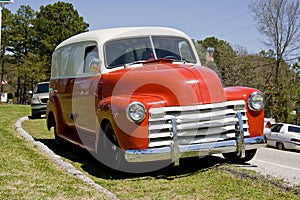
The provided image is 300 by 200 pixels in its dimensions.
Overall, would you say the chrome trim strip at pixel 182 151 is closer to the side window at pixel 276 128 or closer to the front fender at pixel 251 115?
the front fender at pixel 251 115

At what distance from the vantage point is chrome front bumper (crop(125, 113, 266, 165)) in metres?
6.06

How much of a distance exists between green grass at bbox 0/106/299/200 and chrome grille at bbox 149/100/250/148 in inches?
24.2

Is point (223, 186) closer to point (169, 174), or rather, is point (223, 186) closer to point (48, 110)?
point (169, 174)

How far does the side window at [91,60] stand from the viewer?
25.2 ft

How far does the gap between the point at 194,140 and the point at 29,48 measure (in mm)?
53364

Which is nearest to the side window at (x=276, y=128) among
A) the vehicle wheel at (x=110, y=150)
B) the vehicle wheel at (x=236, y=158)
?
the vehicle wheel at (x=236, y=158)

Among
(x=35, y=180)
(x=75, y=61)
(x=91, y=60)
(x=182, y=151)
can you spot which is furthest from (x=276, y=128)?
(x=35, y=180)

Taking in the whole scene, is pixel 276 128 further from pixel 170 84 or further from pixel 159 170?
pixel 170 84

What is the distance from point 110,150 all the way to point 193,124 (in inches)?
59.6

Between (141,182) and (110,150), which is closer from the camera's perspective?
(141,182)

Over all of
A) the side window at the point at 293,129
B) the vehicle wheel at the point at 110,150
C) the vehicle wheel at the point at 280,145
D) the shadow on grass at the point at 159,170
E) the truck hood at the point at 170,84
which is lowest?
the vehicle wheel at the point at 280,145

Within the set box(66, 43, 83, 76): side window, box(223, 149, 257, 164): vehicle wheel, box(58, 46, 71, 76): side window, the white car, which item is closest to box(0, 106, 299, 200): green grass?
box(223, 149, 257, 164): vehicle wheel

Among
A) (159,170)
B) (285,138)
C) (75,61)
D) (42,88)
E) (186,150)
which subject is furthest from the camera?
(42,88)

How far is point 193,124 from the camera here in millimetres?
6230
